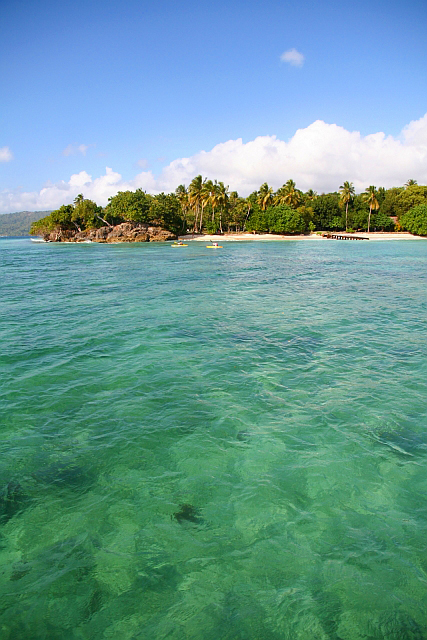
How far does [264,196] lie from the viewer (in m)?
112

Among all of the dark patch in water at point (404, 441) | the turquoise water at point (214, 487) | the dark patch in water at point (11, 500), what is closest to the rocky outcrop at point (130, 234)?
the turquoise water at point (214, 487)

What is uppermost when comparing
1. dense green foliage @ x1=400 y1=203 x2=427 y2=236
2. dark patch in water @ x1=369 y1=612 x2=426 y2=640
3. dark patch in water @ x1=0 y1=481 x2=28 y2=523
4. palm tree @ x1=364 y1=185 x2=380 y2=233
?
palm tree @ x1=364 y1=185 x2=380 y2=233

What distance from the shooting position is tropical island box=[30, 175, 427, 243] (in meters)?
101

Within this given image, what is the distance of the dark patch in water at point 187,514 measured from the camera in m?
5.86

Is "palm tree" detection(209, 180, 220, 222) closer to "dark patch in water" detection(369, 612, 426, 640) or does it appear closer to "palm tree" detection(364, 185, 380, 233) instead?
"palm tree" detection(364, 185, 380, 233)

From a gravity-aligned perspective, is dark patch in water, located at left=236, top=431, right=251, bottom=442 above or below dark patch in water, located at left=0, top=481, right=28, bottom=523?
above

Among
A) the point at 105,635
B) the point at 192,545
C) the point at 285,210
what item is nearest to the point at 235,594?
the point at 192,545

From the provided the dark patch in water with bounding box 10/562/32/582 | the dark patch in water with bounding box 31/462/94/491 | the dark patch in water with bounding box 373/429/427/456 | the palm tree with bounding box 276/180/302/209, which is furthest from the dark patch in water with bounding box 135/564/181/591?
the palm tree with bounding box 276/180/302/209

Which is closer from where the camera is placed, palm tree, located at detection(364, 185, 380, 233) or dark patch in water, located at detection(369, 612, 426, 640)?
dark patch in water, located at detection(369, 612, 426, 640)

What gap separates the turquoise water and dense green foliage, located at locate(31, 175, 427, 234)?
3604 inches

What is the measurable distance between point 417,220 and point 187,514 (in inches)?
4356

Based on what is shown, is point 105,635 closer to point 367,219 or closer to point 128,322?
Result: point 128,322

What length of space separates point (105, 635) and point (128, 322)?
46.1 feet

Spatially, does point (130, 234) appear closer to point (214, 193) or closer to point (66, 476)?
point (214, 193)
